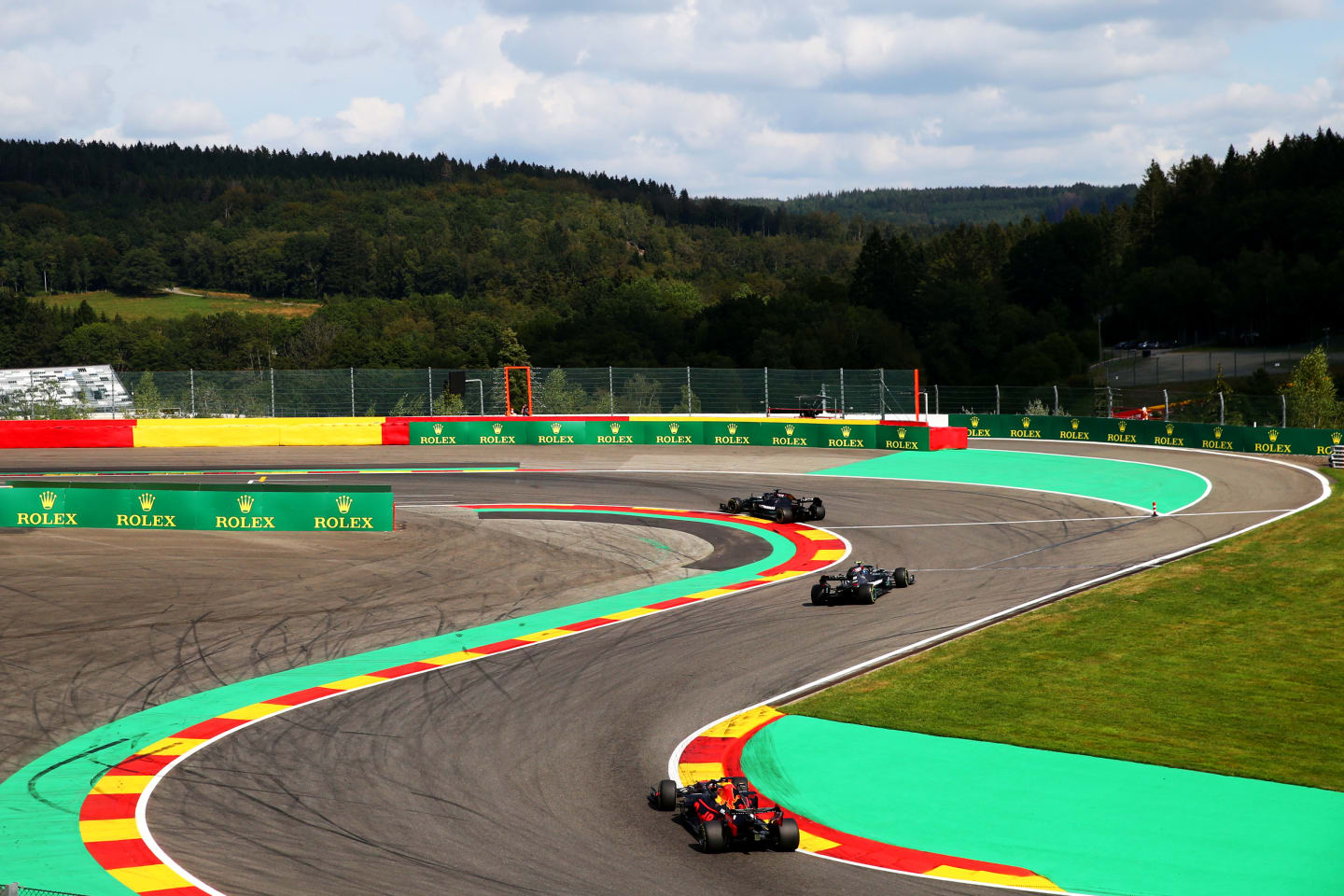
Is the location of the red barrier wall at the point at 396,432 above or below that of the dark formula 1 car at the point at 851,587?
above

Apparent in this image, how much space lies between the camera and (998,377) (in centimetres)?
10869

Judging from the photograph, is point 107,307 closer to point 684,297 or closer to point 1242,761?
point 684,297

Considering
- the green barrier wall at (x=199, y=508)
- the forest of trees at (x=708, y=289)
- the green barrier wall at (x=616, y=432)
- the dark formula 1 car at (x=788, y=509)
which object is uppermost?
the forest of trees at (x=708, y=289)

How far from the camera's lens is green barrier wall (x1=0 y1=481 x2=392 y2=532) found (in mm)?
29578

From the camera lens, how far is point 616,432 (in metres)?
49.5

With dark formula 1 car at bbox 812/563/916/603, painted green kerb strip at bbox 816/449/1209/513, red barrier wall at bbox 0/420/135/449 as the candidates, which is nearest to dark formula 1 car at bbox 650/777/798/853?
dark formula 1 car at bbox 812/563/916/603

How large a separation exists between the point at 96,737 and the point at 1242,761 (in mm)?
14018

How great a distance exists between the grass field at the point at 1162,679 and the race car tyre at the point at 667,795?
417 centimetres

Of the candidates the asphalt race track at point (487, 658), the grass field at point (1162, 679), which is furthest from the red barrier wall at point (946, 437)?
the grass field at point (1162, 679)

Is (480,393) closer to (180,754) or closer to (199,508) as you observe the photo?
(199,508)

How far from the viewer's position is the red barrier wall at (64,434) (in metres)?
49.4

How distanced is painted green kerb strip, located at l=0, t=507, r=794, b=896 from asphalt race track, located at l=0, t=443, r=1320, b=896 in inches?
18.5

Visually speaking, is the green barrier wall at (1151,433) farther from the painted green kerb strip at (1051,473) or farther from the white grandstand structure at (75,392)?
the white grandstand structure at (75,392)

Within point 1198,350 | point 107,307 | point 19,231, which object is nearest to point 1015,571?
point 1198,350
